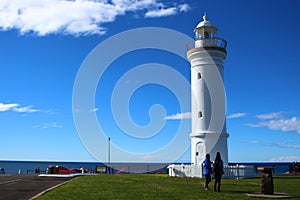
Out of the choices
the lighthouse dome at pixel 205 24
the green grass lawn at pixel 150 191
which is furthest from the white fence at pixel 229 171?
the lighthouse dome at pixel 205 24

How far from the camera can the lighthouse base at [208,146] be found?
95.6ft

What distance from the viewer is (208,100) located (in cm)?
Answer: 2994

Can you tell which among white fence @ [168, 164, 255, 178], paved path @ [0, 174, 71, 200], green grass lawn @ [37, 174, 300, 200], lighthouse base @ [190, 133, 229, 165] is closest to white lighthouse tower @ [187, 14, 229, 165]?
lighthouse base @ [190, 133, 229, 165]

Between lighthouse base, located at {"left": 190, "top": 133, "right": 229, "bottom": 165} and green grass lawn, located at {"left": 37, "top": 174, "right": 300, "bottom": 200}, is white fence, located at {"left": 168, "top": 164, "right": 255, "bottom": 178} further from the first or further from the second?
green grass lawn, located at {"left": 37, "top": 174, "right": 300, "bottom": 200}

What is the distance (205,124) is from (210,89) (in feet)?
8.99

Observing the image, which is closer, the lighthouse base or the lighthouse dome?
the lighthouse base

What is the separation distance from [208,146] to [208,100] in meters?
3.53

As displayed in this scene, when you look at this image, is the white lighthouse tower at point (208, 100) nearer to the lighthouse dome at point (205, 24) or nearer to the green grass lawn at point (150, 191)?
the lighthouse dome at point (205, 24)

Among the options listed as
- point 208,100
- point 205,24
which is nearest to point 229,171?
point 208,100

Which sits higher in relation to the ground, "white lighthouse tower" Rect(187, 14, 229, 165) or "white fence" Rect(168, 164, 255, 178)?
"white lighthouse tower" Rect(187, 14, 229, 165)

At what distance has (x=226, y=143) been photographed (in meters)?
29.8

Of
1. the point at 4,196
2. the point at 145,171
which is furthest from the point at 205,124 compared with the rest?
A: the point at 4,196

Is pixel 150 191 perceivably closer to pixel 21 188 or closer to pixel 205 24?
pixel 21 188

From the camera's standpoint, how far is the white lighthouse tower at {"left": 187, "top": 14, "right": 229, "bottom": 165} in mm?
29312
